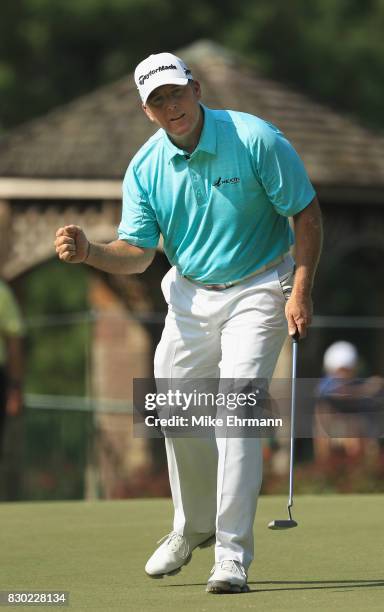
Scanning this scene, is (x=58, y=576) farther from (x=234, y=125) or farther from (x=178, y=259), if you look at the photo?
(x=234, y=125)

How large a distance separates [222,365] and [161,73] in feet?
3.65

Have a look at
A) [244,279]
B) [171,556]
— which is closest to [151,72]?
[244,279]

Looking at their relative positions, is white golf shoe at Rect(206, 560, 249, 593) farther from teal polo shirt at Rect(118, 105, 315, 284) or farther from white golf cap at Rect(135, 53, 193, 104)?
white golf cap at Rect(135, 53, 193, 104)

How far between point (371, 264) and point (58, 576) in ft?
50.2

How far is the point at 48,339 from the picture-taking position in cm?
3162

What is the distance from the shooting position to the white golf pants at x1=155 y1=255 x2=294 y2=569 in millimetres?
6809

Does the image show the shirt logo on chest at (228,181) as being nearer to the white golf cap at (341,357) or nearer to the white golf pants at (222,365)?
the white golf pants at (222,365)

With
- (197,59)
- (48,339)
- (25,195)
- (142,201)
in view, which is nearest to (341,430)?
(25,195)

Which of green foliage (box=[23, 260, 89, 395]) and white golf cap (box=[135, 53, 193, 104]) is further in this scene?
green foliage (box=[23, 260, 89, 395])

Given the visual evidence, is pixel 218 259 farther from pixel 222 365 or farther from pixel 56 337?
pixel 56 337

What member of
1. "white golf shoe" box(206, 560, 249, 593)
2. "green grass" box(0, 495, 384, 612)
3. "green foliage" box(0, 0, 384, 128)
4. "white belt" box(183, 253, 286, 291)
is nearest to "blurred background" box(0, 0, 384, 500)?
"green grass" box(0, 495, 384, 612)

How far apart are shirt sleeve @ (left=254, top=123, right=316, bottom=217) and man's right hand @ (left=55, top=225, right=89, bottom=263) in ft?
2.35

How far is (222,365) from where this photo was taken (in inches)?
276

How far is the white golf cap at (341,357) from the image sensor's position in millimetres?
16047
